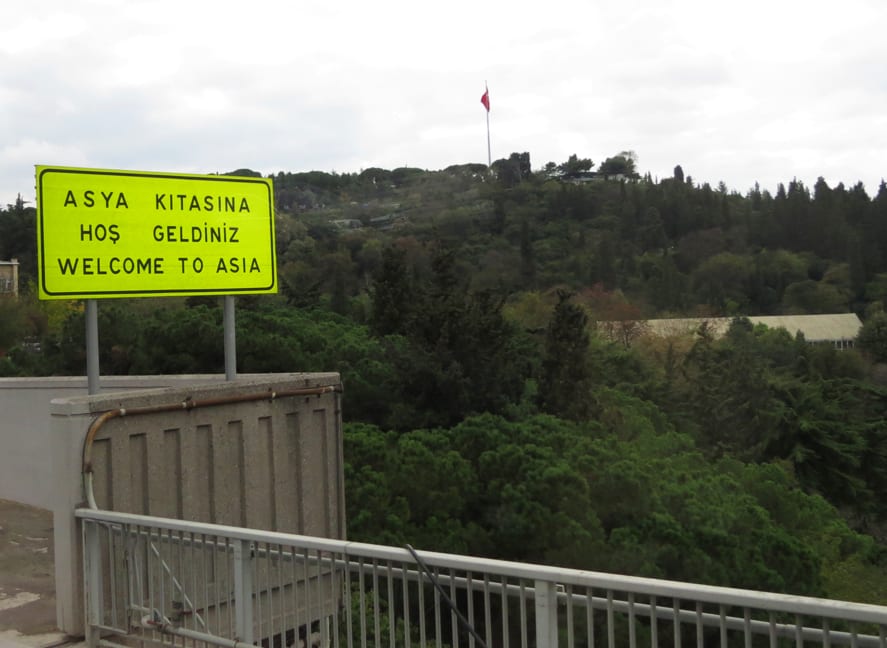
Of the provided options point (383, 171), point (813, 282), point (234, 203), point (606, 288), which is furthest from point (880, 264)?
point (234, 203)

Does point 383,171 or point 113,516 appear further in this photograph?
point 383,171

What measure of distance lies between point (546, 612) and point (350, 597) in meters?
1.15

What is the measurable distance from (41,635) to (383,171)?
13155 cm

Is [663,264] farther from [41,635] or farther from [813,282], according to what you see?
[41,635]

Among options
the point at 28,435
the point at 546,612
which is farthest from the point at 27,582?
the point at 546,612

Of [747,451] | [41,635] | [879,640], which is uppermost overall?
[879,640]

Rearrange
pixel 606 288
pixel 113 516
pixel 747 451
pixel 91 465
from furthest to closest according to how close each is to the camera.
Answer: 1. pixel 606 288
2. pixel 747 451
3. pixel 91 465
4. pixel 113 516

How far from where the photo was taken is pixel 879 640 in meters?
2.91

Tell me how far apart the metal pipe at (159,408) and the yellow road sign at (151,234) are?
973mm

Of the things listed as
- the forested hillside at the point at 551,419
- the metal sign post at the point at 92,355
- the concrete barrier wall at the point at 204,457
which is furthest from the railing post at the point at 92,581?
the forested hillside at the point at 551,419

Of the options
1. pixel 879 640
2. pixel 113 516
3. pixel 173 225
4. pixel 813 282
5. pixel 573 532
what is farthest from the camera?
pixel 813 282

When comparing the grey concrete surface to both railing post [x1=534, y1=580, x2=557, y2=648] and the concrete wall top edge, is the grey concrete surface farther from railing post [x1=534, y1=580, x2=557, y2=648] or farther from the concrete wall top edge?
railing post [x1=534, y1=580, x2=557, y2=648]

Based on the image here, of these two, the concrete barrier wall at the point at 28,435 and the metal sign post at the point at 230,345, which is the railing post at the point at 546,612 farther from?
the concrete barrier wall at the point at 28,435

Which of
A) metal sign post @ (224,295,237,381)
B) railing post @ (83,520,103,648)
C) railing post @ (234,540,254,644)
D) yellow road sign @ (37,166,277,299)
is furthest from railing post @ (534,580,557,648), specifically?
yellow road sign @ (37,166,277,299)
